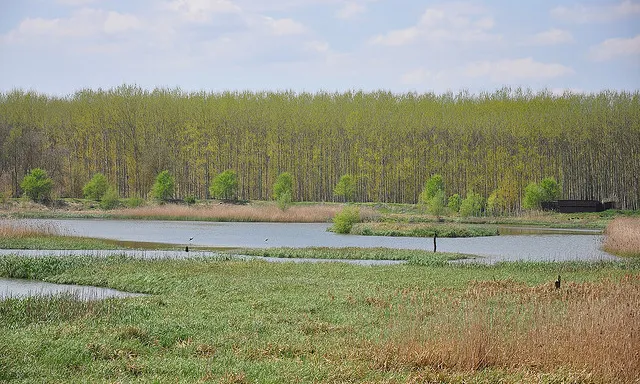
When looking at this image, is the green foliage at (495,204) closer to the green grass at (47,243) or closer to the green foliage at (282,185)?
the green foliage at (282,185)

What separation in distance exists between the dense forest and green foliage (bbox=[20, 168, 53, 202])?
8351mm

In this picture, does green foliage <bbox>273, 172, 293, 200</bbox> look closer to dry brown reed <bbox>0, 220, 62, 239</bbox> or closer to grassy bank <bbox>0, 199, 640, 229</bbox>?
grassy bank <bbox>0, 199, 640, 229</bbox>

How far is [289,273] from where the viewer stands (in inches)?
965

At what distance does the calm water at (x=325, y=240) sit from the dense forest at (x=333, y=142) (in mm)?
31042

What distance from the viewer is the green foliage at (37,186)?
72.6 m

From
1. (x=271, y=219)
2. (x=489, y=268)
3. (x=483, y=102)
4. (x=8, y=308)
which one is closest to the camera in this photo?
(x=8, y=308)

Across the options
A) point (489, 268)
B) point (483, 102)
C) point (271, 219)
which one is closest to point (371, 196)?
point (483, 102)

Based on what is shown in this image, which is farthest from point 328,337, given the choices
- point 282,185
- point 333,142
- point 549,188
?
point 333,142

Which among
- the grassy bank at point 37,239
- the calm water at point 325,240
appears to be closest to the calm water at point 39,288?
the grassy bank at point 37,239

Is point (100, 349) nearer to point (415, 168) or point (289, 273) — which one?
point (289, 273)

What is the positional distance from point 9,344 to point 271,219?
50.0 meters

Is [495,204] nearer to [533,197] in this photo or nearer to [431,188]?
[533,197]

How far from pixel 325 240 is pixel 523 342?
1219 inches

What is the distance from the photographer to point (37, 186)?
7288 cm
